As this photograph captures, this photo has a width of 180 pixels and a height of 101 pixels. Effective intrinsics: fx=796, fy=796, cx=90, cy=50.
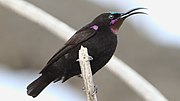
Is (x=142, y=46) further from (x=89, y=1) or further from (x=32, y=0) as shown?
(x=32, y=0)

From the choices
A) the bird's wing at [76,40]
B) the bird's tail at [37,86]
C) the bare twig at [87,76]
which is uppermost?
the bird's wing at [76,40]

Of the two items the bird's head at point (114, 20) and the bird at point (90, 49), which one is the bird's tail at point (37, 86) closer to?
the bird at point (90, 49)

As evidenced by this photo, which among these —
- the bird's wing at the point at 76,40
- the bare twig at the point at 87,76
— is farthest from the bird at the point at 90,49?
the bare twig at the point at 87,76

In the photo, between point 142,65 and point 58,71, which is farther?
point 142,65

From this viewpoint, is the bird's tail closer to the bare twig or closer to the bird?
the bird

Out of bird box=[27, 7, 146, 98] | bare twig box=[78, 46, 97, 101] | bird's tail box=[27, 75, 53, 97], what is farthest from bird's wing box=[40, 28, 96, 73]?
bare twig box=[78, 46, 97, 101]

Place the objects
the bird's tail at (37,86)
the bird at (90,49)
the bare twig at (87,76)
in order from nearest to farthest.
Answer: the bare twig at (87,76), the bird at (90,49), the bird's tail at (37,86)

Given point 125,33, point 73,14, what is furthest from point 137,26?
point 73,14
